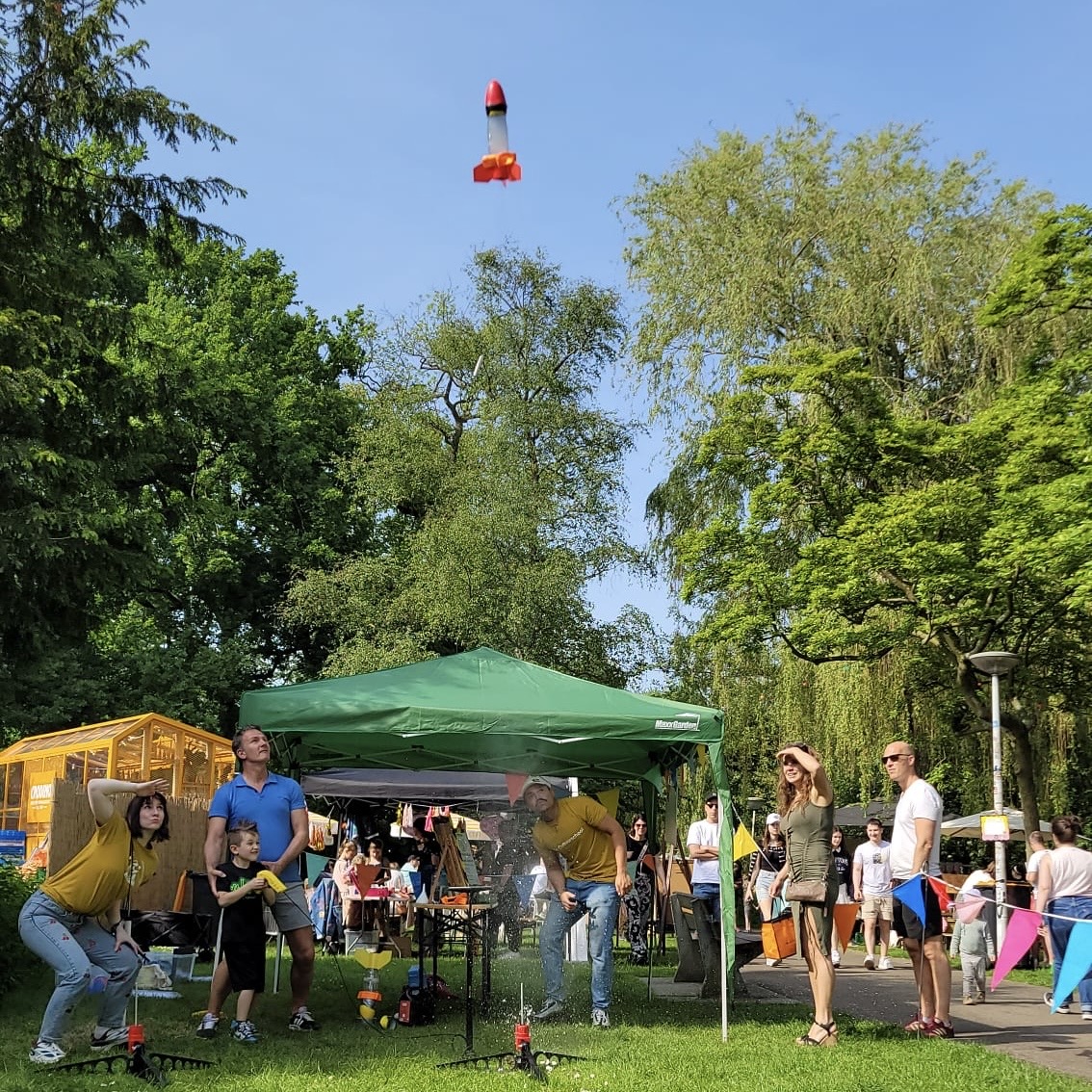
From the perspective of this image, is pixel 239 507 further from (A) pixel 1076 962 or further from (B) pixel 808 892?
(A) pixel 1076 962

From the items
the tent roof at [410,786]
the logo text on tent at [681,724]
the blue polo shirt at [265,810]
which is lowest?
the blue polo shirt at [265,810]

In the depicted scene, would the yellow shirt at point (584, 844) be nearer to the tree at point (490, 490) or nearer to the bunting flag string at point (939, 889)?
the bunting flag string at point (939, 889)

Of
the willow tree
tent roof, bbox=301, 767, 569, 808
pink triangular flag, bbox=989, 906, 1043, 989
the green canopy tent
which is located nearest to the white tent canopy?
the willow tree

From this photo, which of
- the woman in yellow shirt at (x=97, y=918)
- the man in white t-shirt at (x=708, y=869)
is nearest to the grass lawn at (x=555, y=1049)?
the woman in yellow shirt at (x=97, y=918)

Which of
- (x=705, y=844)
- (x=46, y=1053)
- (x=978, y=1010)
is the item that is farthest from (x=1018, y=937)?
(x=46, y=1053)

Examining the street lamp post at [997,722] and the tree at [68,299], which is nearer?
the tree at [68,299]

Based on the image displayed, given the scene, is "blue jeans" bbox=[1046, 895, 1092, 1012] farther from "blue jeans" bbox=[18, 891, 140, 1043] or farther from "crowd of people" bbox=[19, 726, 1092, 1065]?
"blue jeans" bbox=[18, 891, 140, 1043]

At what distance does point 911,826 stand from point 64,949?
5.35 metres

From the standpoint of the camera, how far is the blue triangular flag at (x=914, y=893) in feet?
27.9

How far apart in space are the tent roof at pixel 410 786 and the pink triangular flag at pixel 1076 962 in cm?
944

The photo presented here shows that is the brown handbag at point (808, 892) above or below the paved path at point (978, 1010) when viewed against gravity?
above

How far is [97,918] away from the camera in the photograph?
7.79 m

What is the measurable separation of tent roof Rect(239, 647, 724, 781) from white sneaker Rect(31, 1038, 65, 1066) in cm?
283

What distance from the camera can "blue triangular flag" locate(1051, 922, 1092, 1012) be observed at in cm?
717
